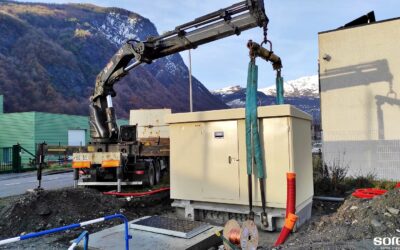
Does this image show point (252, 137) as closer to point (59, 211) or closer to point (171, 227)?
point (171, 227)

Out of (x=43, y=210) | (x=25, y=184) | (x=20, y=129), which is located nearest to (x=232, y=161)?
(x=43, y=210)

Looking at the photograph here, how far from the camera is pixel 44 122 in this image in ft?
109

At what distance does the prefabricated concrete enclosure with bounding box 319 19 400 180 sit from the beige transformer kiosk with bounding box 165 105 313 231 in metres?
5.77

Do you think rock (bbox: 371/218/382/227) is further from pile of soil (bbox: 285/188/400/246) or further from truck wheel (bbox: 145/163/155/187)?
truck wheel (bbox: 145/163/155/187)

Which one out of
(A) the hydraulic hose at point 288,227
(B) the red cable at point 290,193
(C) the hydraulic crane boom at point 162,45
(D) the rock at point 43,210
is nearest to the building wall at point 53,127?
(C) the hydraulic crane boom at point 162,45

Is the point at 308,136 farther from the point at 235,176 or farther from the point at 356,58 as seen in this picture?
the point at 356,58

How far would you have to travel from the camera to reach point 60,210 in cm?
819

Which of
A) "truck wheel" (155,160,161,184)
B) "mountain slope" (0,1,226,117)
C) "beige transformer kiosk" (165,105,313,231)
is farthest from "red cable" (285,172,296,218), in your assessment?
"mountain slope" (0,1,226,117)

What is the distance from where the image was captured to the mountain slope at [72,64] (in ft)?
193

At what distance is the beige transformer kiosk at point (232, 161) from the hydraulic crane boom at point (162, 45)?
338 cm

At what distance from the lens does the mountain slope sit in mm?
58750

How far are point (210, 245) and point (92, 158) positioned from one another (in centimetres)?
703

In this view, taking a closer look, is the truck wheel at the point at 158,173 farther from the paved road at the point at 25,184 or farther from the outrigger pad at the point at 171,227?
the outrigger pad at the point at 171,227

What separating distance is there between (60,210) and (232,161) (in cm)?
390
